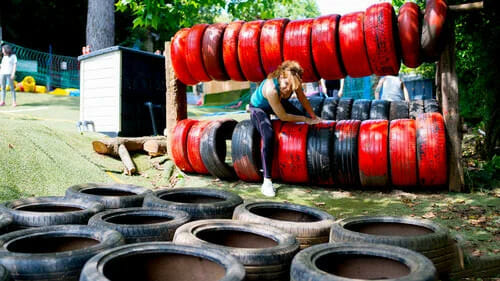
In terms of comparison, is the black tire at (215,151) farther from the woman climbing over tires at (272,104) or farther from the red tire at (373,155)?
the red tire at (373,155)

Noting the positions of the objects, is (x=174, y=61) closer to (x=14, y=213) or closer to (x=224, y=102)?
(x=14, y=213)

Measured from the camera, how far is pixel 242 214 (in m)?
3.50

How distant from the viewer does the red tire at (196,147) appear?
6.55m

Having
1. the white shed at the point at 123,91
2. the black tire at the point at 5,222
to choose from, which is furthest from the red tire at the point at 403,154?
the white shed at the point at 123,91

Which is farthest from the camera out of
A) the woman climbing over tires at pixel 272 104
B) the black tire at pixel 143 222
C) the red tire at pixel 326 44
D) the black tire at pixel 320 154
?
the red tire at pixel 326 44

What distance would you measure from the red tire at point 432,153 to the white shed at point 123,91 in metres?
5.54

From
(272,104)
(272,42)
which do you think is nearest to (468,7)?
(272,42)

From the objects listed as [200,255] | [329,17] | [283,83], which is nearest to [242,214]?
[200,255]

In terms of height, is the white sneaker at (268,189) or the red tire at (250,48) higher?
the red tire at (250,48)

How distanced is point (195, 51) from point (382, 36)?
271 cm

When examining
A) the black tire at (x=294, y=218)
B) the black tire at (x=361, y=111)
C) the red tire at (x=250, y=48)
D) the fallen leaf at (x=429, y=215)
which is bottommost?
the fallen leaf at (x=429, y=215)

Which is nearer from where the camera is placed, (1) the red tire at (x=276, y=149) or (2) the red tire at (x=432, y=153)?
(2) the red tire at (x=432, y=153)

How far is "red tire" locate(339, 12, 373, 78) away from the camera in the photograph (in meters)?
5.84

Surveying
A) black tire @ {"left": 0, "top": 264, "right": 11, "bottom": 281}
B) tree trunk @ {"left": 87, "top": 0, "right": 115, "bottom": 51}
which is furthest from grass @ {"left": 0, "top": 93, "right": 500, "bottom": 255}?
tree trunk @ {"left": 87, "top": 0, "right": 115, "bottom": 51}
